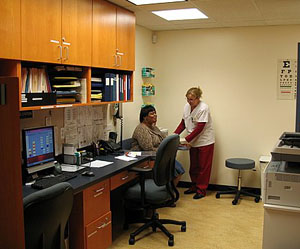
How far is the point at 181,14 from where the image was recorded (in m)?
4.30

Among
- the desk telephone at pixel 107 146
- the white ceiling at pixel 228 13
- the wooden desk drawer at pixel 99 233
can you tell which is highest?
the white ceiling at pixel 228 13

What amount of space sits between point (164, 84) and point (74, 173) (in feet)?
9.14

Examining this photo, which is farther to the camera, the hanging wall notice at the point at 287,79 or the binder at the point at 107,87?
the hanging wall notice at the point at 287,79

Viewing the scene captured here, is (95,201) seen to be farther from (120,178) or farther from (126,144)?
(126,144)

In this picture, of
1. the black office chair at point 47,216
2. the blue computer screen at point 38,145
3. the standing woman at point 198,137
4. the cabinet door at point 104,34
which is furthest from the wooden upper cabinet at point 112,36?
the black office chair at point 47,216

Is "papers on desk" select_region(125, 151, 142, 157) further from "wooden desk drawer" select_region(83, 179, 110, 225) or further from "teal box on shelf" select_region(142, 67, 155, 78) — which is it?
"teal box on shelf" select_region(142, 67, 155, 78)

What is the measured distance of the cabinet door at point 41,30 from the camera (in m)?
2.49

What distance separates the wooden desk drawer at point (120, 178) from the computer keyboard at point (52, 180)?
1.18 feet

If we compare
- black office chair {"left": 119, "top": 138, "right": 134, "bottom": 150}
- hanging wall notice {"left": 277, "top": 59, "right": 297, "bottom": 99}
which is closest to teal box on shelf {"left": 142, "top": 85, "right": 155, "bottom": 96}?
black office chair {"left": 119, "top": 138, "right": 134, "bottom": 150}

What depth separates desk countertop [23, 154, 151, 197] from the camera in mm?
2707

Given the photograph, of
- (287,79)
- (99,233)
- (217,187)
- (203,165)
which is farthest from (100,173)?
(287,79)

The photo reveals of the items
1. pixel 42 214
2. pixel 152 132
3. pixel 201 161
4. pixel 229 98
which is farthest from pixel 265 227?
pixel 229 98

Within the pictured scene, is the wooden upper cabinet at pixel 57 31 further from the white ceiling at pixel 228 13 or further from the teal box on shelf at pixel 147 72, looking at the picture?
the teal box on shelf at pixel 147 72

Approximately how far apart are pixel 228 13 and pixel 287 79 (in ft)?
4.42
